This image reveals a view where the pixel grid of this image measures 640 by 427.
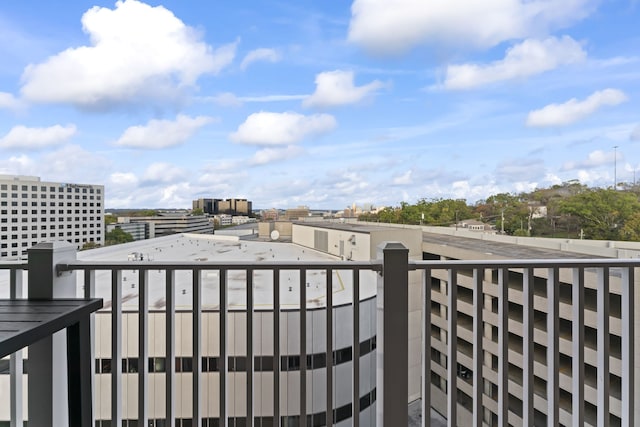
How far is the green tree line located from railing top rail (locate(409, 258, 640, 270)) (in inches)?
284

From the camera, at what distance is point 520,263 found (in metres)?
1.50

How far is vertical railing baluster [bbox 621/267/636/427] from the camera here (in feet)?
5.29

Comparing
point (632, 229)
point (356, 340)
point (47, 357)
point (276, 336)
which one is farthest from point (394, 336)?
point (632, 229)

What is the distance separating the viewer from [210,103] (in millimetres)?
10062

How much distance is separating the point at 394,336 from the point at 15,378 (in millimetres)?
1608

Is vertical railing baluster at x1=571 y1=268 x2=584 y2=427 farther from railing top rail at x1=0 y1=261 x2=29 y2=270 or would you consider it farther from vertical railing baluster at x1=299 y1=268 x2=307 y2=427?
railing top rail at x1=0 y1=261 x2=29 y2=270

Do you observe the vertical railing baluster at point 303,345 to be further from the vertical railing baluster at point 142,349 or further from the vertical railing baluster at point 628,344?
the vertical railing baluster at point 628,344

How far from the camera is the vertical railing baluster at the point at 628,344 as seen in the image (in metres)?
1.61

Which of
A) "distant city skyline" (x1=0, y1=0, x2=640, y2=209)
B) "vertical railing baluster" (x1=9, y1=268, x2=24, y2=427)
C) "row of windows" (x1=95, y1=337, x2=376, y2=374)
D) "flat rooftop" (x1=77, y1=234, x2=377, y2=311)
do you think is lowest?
"row of windows" (x1=95, y1=337, x2=376, y2=374)

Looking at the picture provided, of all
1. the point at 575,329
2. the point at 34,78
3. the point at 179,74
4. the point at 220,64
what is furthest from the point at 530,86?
the point at 34,78

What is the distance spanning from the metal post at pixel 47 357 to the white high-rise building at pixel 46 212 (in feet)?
5.78

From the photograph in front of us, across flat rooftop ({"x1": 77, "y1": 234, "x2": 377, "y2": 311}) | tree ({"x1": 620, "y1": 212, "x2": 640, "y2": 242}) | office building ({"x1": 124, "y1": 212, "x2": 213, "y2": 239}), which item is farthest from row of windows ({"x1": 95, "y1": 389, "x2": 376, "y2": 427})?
tree ({"x1": 620, "y1": 212, "x2": 640, "y2": 242})

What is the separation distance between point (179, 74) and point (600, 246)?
34.5 ft

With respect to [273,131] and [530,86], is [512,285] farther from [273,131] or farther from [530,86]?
[273,131]
